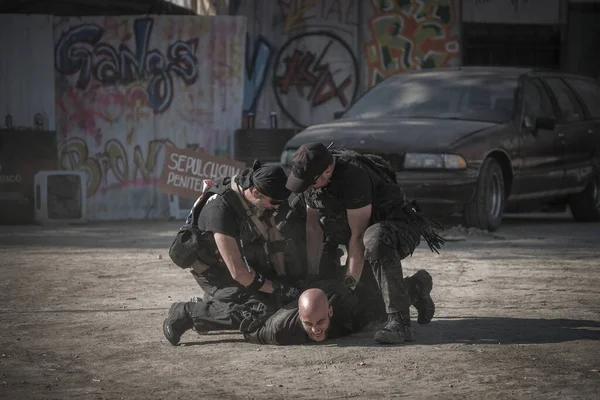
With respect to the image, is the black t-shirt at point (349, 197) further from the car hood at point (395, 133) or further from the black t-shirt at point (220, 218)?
the car hood at point (395, 133)

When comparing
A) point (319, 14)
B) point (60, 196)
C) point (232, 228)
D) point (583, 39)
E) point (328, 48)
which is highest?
point (319, 14)

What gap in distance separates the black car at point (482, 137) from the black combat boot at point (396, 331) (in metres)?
5.03

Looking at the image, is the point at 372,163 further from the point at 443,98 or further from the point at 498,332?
the point at 443,98

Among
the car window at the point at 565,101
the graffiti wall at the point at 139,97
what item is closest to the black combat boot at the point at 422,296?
the car window at the point at 565,101

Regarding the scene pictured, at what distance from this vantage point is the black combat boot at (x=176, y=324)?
678cm

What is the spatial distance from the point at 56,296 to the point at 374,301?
8.60ft

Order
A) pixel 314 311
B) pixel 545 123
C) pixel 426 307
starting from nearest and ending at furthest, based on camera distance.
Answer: pixel 314 311 → pixel 426 307 → pixel 545 123

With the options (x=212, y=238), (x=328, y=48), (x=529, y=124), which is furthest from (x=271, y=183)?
(x=328, y=48)

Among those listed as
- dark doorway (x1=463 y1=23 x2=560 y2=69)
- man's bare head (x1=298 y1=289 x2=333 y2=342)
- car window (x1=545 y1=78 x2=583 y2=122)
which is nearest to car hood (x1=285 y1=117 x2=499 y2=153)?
car window (x1=545 y1=78 x2=583 y2=122)

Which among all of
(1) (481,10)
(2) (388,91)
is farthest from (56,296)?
(1) (481,10)

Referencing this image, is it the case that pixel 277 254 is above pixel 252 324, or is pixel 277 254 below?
above

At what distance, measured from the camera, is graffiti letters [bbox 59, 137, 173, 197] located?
50.4 ft

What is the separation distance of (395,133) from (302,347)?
571cm

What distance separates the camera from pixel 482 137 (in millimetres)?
12227
